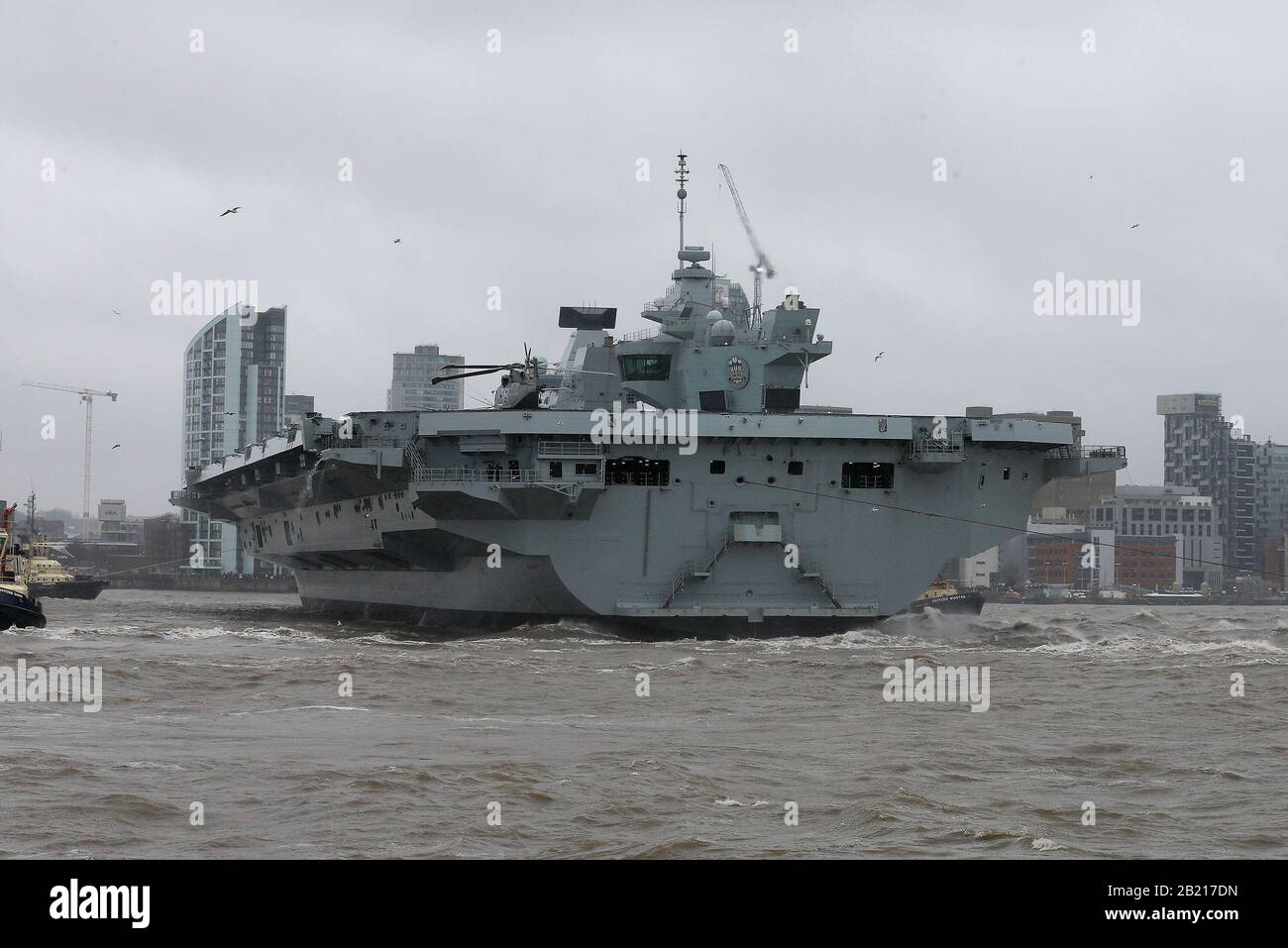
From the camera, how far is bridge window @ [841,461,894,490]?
28938 mm

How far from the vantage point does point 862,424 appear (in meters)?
28.2

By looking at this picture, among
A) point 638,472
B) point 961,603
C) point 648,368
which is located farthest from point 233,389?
point 638,472

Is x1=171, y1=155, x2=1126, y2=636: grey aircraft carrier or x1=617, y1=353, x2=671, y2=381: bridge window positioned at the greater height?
x1=617, y1=353, x2=671, y2=381: bridge window

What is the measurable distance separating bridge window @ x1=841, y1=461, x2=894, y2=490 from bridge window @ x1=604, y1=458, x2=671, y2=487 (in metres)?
3.43

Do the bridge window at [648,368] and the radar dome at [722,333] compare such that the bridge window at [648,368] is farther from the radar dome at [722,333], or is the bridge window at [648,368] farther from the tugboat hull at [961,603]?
the tugboat hull at [961,603]

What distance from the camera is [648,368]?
34.2 metres

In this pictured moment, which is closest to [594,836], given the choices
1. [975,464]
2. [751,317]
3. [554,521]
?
[554,521]

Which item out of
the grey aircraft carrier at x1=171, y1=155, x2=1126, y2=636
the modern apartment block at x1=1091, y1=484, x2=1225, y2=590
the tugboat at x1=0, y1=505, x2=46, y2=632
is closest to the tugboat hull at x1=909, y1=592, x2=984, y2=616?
the grey aircraft carrier at x1=171, y1=155, x2=1126, y2=636

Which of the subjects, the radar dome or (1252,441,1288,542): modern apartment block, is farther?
(1252,441,1288,542): modern apartment block

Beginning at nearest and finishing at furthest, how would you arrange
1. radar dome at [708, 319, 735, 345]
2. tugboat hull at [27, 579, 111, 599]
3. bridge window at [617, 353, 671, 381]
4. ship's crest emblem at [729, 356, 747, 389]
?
ship's crest emblem at [729, 356, 747, 389] < radar dome at [708, 319, 735, 345] < bridge window at [617, 353, 671, 381] < tugboat hull at [27, 579, 111, 599]
